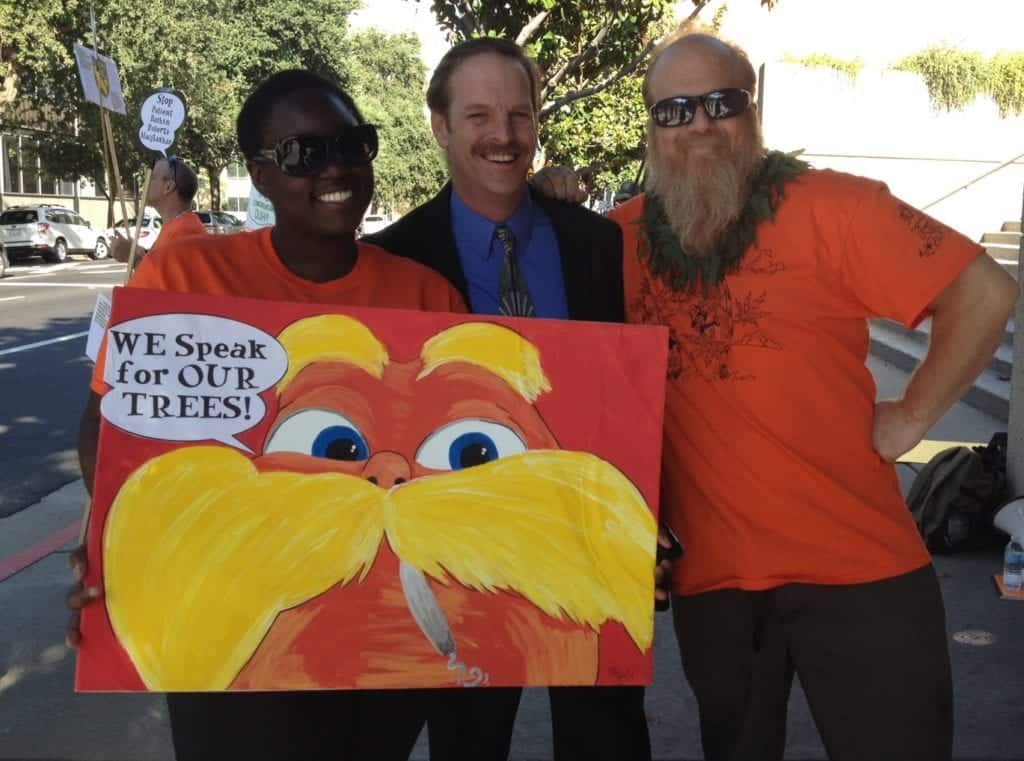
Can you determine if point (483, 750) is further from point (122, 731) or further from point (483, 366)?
point (122, 731)

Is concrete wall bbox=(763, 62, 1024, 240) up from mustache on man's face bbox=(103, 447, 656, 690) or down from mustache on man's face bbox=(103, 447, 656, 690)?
up

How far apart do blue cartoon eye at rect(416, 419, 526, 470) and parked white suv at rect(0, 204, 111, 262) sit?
3017 cm

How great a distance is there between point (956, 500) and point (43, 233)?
30.1 meters

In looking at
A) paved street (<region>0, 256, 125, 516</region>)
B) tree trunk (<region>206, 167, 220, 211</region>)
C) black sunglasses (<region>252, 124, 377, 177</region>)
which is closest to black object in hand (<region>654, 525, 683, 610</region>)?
black sunglasses (<region>252, 124, 377, 177</region>)

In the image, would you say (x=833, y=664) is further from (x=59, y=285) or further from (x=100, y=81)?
(x=59, y=285)

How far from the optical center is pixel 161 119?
236 inches

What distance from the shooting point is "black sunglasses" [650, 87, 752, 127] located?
210 cm

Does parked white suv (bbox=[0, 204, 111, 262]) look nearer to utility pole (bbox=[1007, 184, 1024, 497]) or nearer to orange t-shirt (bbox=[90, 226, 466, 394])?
utility pole (bbox=[1007, 184, 1024, 497])

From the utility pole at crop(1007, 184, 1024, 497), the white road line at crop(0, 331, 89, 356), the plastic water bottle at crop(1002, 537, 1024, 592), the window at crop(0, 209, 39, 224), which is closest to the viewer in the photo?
the plastic water bottle at crop(1002, 537, 1024, 592)

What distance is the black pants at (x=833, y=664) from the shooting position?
2.01 meters

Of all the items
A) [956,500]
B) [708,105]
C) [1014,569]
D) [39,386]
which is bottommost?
[39,386]

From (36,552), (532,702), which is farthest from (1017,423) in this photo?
(36,552)

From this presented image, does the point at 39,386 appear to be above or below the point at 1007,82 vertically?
below

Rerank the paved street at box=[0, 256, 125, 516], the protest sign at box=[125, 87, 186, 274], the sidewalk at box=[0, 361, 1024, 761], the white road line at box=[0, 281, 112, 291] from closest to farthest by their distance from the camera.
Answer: the sidewalk at box=[0, 361, 1024, 761] → the protest sign at box=[125, 87, 186, 274] → the paved street at box=[0, 256, 125, 516] → the white road line at box=[0, 281, 112, 291]
